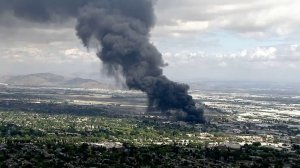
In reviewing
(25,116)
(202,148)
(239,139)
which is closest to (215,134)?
(239,139)

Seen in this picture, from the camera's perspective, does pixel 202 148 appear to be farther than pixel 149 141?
No

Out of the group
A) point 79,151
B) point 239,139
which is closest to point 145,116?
point 239,139

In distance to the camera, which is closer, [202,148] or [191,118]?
[202,148]

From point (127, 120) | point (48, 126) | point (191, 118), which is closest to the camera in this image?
point (48, 126)

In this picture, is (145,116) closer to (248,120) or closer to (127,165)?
(248,120)

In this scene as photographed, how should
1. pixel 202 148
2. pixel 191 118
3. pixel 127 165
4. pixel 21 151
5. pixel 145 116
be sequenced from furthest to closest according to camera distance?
pixel 145 116 < pixel 191 118 < pixel 202 148 < pixel 21 151 < pixel 127 165

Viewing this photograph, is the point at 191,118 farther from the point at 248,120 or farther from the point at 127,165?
the point at 127,165

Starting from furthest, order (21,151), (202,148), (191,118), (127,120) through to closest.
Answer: (127,120) → (191,118) → (202,148) → (21,151)

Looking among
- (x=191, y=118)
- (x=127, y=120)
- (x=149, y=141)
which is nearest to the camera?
(x=149, y=141)

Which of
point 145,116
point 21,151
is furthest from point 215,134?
point 21,151
